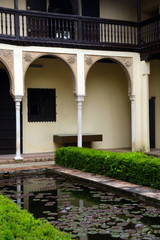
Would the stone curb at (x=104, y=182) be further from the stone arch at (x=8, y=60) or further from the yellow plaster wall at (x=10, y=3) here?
the yellow plaster wall at (x=10, y=3)

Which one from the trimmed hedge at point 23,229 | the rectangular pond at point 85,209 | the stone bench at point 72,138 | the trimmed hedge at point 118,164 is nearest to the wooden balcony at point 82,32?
the stone bench at point 72,138

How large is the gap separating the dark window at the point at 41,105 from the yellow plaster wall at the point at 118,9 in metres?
3.96

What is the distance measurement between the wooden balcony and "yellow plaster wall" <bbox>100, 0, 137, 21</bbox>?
1.43 metres

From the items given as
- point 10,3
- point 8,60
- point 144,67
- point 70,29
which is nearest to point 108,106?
point 144,67

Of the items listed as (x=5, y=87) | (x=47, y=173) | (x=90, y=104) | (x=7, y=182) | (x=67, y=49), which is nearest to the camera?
(x=7, y=182)

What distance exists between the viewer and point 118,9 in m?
16.0

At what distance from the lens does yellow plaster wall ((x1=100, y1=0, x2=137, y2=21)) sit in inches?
617

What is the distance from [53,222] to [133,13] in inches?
496

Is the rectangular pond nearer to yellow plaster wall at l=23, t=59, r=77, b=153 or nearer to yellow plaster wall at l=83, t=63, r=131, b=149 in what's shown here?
yellow plaster wall at l=23, t=59, r=77, b=153

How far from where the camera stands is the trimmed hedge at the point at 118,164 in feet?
25.2

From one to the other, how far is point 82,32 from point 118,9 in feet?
10.4

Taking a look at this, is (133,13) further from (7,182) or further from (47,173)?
(7,182)

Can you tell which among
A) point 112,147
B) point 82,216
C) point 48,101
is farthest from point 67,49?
point 82,216

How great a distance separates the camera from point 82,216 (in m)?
5.91
